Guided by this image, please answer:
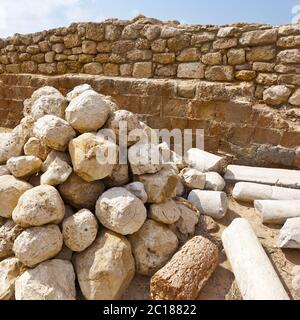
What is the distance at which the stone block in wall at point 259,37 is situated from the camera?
13.5 ft

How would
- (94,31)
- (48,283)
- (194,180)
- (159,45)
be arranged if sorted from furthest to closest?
(94,31), (159,45), (194,180), (48,283)

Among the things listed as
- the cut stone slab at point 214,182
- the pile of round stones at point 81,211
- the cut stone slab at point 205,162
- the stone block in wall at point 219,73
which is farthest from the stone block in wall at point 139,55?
the cut stone slab at point 214,182

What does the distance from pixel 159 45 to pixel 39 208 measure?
368 cm

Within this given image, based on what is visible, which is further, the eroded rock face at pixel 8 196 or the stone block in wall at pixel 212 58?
the stone block in wall at pixel 212 58

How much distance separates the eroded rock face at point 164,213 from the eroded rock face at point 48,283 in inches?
34.3

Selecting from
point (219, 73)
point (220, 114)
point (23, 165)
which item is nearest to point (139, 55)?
point (219, 73)

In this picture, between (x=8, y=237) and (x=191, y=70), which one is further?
(x=191, y=70)

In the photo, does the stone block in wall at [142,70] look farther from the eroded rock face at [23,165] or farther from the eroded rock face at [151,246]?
the eroded rock face at [151,246]

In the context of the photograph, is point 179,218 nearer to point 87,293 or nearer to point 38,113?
point 87,293

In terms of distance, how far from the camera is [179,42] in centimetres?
478

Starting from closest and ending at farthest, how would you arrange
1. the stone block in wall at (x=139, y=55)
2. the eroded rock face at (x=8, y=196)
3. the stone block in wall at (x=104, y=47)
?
the eroded rock face at (x=8, y=196), the stone block in wall at (x=139, y=55), the stone block in wall at (x=104, y=47)

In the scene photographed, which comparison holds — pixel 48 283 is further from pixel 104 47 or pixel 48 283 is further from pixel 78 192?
pixel 104 47

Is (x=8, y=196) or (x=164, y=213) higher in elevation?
(x=8, y=196)

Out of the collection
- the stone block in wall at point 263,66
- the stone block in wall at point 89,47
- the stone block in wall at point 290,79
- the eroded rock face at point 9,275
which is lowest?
Result: the eroded rock face at point 9,275
